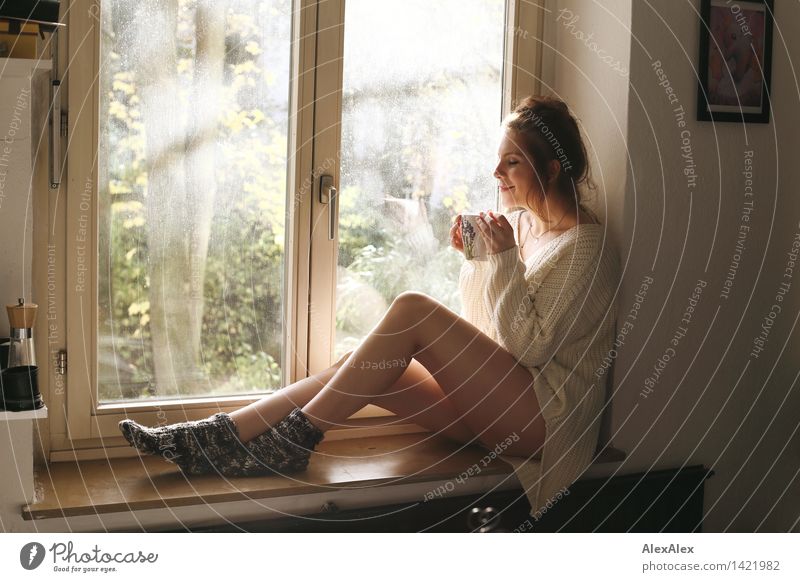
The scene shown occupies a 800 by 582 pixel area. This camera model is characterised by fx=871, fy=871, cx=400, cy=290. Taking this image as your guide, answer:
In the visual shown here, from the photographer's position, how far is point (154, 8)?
5.40ft

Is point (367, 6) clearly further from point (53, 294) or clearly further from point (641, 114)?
point (53, 294)

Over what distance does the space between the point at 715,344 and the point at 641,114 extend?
1.80 ft

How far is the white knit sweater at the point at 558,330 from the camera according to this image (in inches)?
67.2

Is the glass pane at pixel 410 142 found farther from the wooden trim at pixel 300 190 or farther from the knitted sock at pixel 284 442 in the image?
the knitted sock at pixel 284 442
